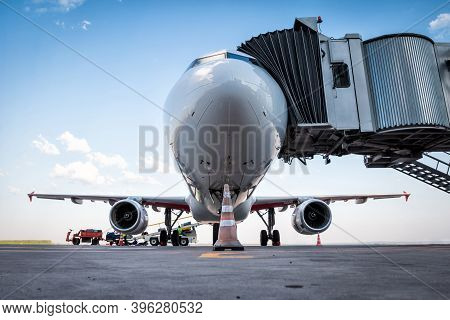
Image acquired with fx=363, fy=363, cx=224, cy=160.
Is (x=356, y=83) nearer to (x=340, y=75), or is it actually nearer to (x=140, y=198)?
(x=340, y=75)

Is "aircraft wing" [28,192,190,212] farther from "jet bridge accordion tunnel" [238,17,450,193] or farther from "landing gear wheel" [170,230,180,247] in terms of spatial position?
"jet bridge accordion tunnel" [238,17,450,193]

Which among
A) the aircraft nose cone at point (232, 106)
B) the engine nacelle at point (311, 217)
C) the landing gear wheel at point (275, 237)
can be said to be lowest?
the landing gear wheel at point (275, 237)

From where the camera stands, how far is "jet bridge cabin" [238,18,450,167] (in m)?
12.2

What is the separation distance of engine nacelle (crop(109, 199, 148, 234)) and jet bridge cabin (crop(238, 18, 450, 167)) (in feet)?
19.6

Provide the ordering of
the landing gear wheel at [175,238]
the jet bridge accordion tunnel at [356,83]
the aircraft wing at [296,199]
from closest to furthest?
the jet bridge accordion tunnel at [356,83]
the aircraft wing at [296,199]
the landing gear wheel at [175,238]

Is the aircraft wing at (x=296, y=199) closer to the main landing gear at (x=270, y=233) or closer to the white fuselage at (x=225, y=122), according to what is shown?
the main landing gear at (x=270, y=233)

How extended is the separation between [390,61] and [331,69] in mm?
2092

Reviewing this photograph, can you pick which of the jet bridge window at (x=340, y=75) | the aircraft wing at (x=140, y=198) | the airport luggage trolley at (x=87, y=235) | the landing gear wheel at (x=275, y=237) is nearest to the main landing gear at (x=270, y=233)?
the landing gear wheel at (x=275, y=237)

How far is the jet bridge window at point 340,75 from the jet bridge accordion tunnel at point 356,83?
34 mm

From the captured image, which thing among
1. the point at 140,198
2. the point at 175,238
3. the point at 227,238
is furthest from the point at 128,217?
the point at 227,238

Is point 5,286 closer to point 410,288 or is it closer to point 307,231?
point 410,288

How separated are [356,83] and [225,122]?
→ 735 cm

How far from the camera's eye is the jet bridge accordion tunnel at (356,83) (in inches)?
479
